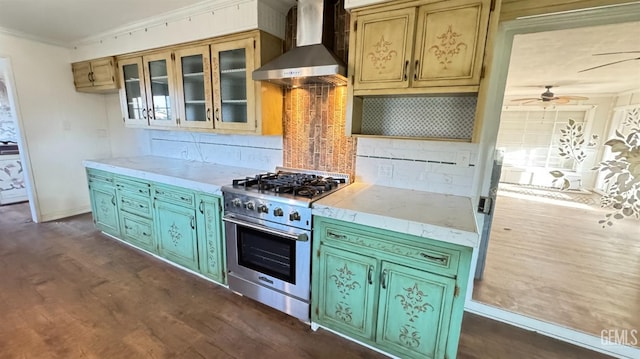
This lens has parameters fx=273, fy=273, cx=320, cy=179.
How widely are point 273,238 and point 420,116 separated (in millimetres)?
1382

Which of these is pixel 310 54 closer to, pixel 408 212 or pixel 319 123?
pixel 319 123

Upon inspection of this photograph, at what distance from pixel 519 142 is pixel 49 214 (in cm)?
552

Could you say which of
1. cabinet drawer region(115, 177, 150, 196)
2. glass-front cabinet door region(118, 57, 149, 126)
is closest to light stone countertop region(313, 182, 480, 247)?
cabinet drawer region(115, 177, 150, 196)

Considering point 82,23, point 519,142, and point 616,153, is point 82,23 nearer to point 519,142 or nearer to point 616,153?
point 519,142

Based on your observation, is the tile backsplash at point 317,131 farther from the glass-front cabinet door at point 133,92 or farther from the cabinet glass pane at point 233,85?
the glass-front cabinet door at point 133,92

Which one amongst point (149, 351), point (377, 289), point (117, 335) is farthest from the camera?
point (117, 335)

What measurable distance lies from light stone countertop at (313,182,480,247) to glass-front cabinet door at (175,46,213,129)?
5.12ft

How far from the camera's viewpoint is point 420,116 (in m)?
2.00

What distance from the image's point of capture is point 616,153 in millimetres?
1645

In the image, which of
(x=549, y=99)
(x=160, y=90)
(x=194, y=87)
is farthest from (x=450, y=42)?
(x=160, y=90)

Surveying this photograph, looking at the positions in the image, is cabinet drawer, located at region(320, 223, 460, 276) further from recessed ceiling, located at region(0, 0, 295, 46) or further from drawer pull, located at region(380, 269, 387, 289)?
recessed ceiling, located at region(0, 0, 295, 46)

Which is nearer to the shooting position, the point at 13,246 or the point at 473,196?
the point at 473,196

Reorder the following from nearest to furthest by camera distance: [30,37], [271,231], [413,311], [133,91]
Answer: [413,311], [271,231], [133,91], [30,37]

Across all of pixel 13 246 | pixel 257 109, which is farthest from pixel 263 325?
pixel 13 246
